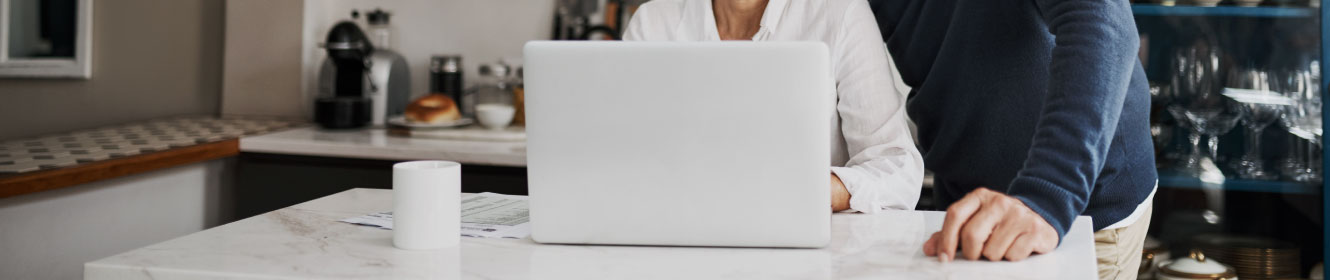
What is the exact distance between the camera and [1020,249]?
Answer: 0.87 metres

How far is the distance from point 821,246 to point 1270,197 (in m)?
1.79

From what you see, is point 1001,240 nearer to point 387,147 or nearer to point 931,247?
point 931,247

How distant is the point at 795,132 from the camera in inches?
33.5

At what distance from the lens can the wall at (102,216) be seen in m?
1.93

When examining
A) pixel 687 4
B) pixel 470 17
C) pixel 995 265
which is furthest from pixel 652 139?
pixel 470 17

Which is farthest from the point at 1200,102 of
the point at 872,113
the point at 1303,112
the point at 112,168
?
the point at 112,168

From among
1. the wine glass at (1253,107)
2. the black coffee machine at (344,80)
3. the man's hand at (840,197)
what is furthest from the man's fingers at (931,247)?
the black coffee machine at (344,80)

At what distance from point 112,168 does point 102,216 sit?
0.15 m

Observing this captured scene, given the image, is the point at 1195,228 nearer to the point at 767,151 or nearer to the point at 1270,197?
the point at 1270,197

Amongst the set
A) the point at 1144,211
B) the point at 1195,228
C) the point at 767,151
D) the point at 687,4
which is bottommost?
the point at 1195,228

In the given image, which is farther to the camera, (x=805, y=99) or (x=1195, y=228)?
(x=1195, y=228)

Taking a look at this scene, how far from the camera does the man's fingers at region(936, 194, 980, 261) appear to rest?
0.86 metres

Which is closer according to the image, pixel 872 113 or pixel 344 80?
pixel 872 113

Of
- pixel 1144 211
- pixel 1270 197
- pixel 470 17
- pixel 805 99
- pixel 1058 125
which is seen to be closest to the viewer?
pixel 805 99
